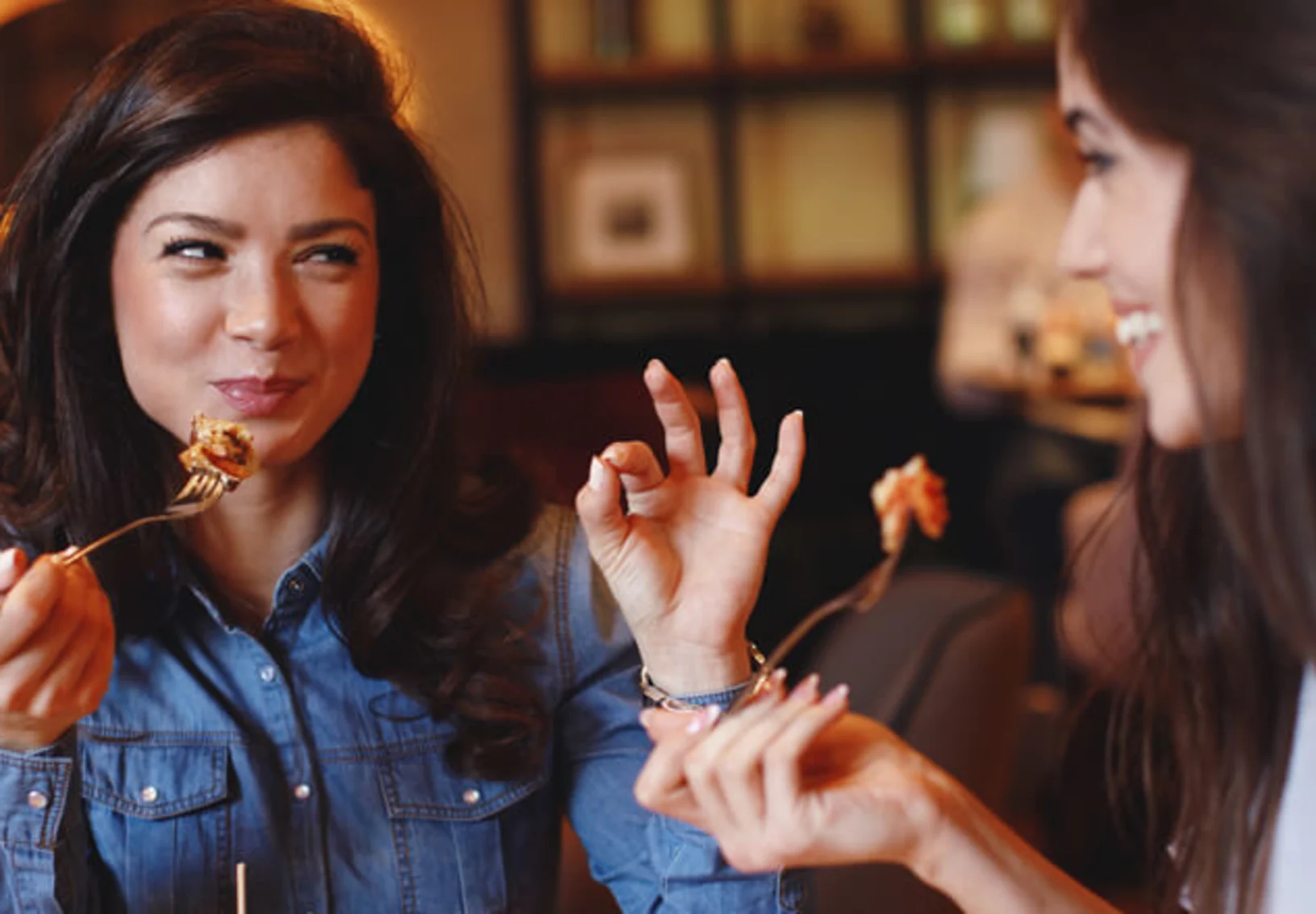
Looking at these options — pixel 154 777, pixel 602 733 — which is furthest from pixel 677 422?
pixel 154 777

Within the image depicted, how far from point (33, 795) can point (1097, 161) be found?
36.4 inches

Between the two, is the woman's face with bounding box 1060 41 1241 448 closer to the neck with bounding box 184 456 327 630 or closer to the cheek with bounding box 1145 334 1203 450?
the cheek with bounding box 1145 334 1203 450

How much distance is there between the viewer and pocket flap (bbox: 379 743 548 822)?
1.38 m

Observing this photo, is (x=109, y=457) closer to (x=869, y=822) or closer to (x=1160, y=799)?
(x=869, y=822)

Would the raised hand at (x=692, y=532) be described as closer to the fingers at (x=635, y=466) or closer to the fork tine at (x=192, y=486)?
the fingers at (x=635, y=466)

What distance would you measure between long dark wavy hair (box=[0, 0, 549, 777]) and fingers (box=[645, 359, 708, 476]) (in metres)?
0.33

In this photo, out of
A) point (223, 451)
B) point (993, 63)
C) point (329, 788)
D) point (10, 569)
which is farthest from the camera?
point (993, 63)

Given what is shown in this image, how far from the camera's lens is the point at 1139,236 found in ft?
2.99

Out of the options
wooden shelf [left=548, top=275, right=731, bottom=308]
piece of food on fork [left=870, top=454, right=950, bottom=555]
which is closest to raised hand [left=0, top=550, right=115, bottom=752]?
piece of food on fork [left=870, top=454, right=950, bottom=555]

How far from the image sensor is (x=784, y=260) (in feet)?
16.9

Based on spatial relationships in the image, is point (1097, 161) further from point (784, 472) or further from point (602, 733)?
point (602, 733)

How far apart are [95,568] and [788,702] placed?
706 millimetres

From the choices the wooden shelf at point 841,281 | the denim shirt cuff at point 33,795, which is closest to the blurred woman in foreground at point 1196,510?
the denim shirt cuff at point 33,795

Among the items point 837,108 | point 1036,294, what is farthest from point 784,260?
point 1036,294
